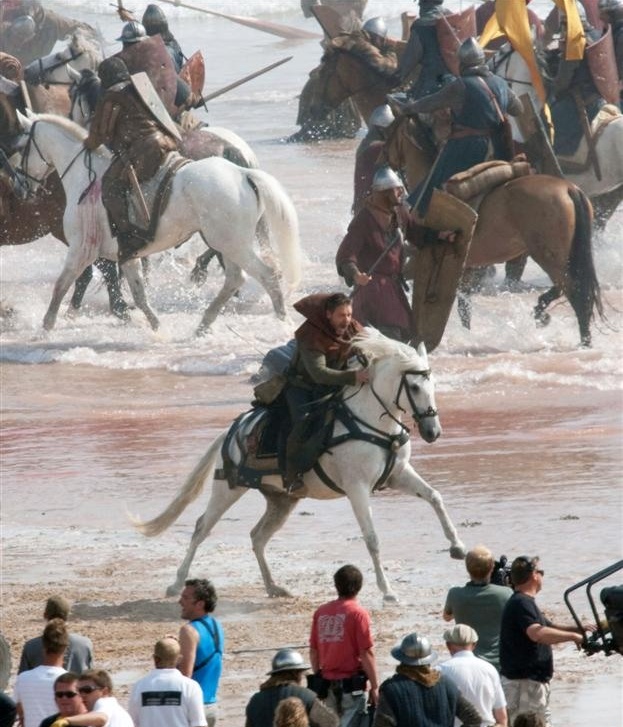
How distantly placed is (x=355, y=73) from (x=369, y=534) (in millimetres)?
11707

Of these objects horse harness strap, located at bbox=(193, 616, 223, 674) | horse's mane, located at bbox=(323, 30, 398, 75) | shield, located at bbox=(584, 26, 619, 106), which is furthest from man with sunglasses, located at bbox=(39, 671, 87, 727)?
horse's mane, located at bbox=(323, 30, 398, 75)

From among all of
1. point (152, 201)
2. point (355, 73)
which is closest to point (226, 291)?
point (152, 201)

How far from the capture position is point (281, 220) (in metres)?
20.1

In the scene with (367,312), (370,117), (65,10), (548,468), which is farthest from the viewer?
(65,10)

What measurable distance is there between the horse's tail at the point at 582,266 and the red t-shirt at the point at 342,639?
10.6 meters

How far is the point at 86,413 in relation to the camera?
18.2m

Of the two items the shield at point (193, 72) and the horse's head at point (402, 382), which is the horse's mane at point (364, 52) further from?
the horse's head at point (402, 382)

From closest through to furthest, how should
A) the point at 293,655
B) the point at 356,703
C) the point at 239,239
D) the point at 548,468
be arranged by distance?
1. the point at 293,655
2. the point at 356,703
3. the point at 548,468
4. the point at 239,239

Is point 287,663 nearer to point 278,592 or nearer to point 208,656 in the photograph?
point 208,656

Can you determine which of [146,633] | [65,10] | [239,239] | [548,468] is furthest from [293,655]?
[65,10]

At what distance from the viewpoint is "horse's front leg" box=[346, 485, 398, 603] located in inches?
462

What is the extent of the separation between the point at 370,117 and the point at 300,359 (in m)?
10.8

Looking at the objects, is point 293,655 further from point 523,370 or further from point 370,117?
point 370,117

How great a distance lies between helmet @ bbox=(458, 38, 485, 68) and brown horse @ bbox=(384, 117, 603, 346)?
1.02 meters
